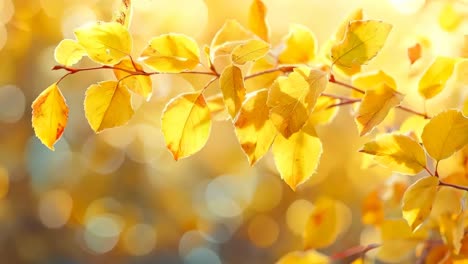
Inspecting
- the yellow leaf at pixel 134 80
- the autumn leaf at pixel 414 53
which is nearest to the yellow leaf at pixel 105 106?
the yellow leaf at pixel 134 80

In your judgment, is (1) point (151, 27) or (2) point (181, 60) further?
(1) point (151, 27)

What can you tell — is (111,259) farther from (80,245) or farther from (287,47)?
(287,47)

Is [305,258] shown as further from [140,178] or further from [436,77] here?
[140,178]

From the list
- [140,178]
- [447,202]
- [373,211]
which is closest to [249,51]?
[447,202]

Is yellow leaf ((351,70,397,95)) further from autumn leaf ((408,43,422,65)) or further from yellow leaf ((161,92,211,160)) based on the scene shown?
yellow leaf ((161,92,211,160))

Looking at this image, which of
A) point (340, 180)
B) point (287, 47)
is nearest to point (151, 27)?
point (340, 180)

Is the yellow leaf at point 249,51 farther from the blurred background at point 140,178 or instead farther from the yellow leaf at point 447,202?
the blurred background at point 140,178
